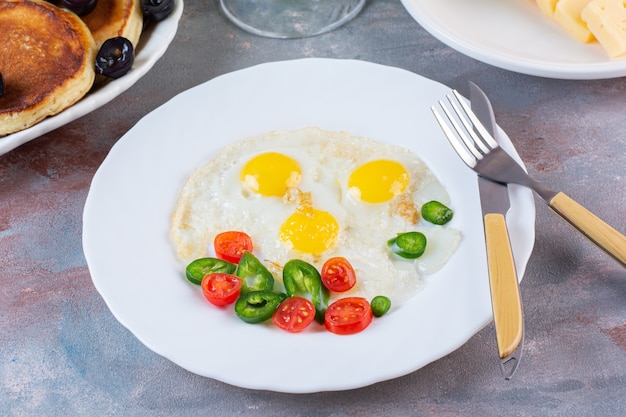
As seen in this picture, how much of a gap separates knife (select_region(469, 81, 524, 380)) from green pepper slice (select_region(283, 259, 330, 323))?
1.39 ft

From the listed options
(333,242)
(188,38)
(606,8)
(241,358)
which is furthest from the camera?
(188,38)

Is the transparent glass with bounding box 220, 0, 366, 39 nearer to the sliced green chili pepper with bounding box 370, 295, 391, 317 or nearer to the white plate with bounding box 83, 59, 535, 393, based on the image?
the white plate with bounding box 83, 59, 535, 393

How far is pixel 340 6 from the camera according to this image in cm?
308

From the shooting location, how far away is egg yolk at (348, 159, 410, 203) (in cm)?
216

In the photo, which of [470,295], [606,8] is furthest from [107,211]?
[606,8]

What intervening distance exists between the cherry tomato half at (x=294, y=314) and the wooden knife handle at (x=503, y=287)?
45 cm

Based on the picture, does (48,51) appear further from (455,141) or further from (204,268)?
(455,141)

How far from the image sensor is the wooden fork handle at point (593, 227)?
73.3 inches

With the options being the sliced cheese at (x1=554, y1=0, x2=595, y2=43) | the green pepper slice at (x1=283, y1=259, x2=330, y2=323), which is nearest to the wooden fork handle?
the green pepper slice at (x1=283, y1=259, x2=330, y2=323)

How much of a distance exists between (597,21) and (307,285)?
1506 mm

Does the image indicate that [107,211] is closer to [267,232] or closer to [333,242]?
[267,232]

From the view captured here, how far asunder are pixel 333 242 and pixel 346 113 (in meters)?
0.57

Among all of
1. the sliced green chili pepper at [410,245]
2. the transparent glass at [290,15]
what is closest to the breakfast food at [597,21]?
the transparent glass at [290,15]

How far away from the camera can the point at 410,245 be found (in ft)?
6.46
